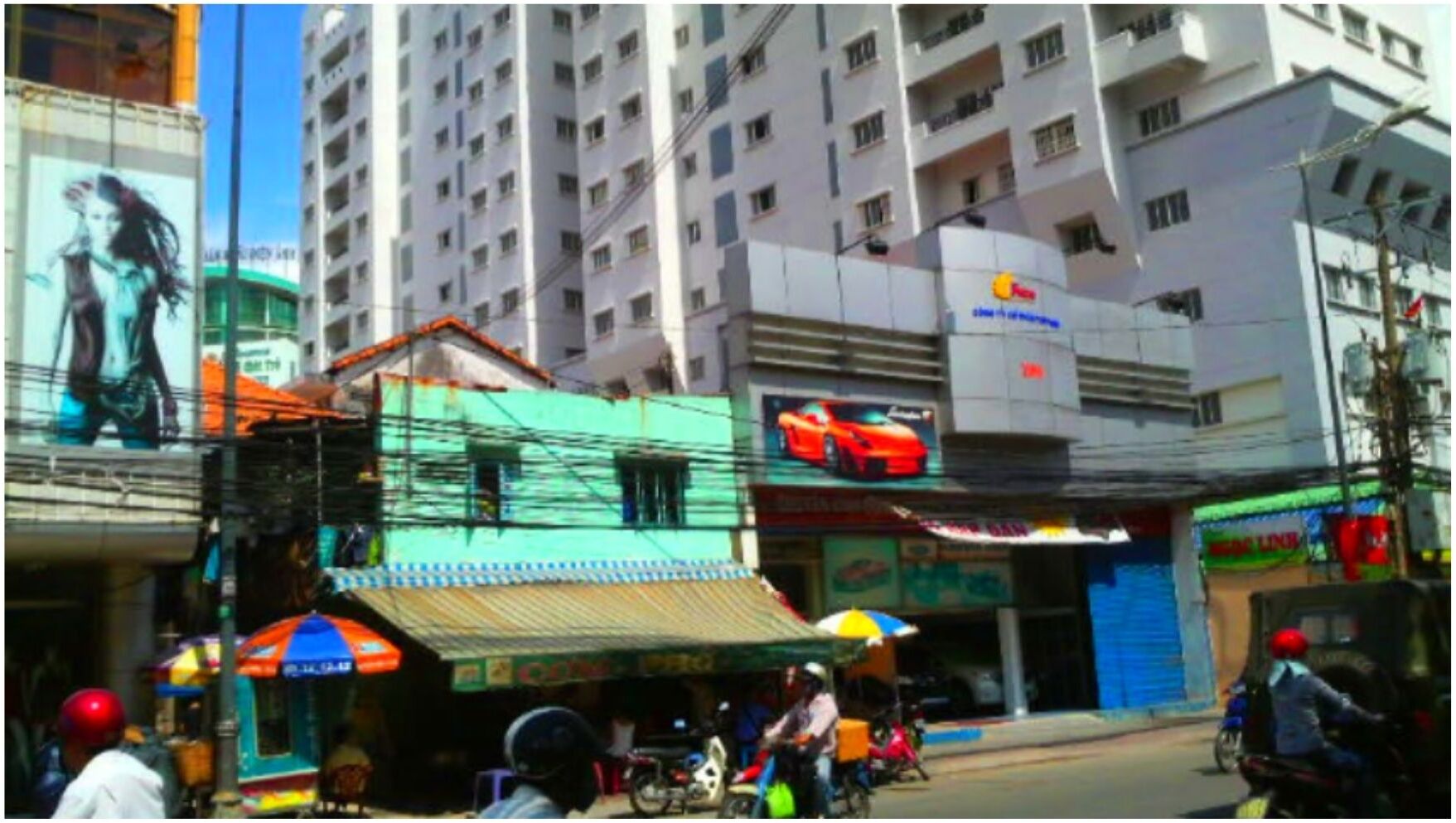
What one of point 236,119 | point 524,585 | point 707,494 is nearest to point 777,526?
point 707,494

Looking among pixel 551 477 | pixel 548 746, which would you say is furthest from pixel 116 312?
pixel 548 746

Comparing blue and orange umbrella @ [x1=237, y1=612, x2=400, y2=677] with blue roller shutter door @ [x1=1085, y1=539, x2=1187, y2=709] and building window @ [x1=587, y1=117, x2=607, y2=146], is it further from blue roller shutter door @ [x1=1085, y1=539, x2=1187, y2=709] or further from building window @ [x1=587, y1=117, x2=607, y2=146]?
building window @ [x1=587, y1=117, x2=607, y2=146]

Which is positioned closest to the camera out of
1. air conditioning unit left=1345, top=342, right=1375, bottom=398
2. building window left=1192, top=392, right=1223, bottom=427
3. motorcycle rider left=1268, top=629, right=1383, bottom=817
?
motorcycle rider left=1268, top=629, right=1383, bottom=817

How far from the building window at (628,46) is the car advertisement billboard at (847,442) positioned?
30.4 meters

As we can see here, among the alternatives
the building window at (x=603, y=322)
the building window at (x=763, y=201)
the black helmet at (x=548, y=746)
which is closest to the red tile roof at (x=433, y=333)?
the black helmet at (x=548, y=746)

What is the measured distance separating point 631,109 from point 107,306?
115 feet

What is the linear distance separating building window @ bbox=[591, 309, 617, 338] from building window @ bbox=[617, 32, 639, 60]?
966cm

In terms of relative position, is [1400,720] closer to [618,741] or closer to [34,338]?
[618,741]

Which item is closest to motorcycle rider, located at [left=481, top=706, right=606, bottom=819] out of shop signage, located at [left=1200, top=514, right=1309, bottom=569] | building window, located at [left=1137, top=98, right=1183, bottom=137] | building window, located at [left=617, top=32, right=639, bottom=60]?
shop signage, located at [left=1200, top=514, right=1309, bottom=569]

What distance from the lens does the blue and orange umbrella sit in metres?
14.6

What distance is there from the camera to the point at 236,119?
1473 centimetres

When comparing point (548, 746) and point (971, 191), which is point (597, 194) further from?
point (548, 746)

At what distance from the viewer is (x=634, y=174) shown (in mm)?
48156

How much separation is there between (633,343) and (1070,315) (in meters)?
22.5
